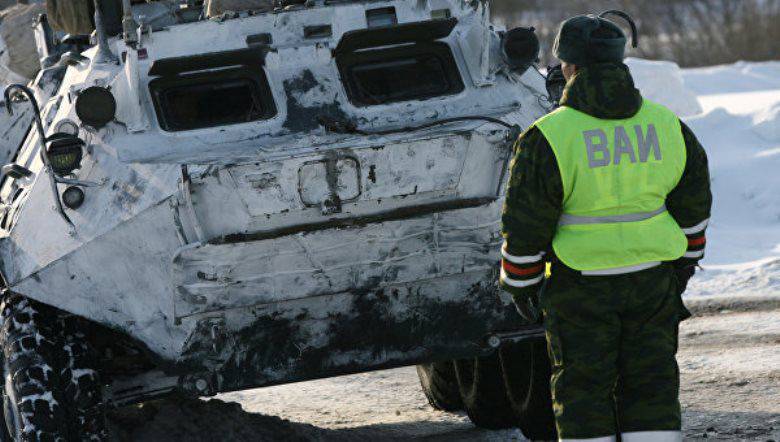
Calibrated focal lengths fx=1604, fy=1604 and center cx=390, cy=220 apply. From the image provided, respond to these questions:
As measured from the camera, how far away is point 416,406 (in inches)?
344

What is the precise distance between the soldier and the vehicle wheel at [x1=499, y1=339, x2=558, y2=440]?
1827 mm

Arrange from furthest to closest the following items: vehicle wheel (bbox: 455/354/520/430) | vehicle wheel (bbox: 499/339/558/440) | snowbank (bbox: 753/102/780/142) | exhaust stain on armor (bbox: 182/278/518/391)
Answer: snowbank (bbox: 753/102/780/142)
vehicle wheel (bbox: 455/354/520/430)
vehicle wheel (bbox: 499/339/558/440)
exhaust stain on armor (bbox: 182/278/518/391)

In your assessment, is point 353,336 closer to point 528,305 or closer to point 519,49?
point 528,305

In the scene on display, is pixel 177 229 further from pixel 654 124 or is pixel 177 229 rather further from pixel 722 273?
pixel 722 273

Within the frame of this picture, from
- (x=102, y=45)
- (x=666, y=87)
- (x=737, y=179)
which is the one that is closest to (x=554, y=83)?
(x=102, y=45)

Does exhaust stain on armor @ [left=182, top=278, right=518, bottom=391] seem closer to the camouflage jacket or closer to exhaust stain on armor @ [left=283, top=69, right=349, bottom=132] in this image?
exhaust stain on armor @ [left=283, top=69, right=349, bottom=132]

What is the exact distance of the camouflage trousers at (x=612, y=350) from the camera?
201 inches

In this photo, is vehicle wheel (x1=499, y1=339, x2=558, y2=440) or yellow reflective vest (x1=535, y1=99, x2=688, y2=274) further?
vehicle wheel (x1=499, y1=339, x2=558, y2=440)

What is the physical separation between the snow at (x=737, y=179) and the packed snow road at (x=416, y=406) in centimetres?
61

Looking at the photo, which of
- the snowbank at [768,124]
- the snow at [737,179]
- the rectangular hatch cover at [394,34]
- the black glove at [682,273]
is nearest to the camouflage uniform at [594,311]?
the black glove at [682,273]

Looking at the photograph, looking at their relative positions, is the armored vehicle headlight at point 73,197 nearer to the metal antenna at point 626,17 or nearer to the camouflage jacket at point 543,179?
the camouflage jacket at point 543,179

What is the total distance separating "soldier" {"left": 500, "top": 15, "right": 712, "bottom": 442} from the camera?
5.07m

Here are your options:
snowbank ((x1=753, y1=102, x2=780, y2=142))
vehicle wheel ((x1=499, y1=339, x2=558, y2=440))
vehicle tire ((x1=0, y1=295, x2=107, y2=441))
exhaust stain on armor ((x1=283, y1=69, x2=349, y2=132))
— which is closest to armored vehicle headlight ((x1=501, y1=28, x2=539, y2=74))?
exhaust stain on armor ((x1=283, y1=69, x2=349, y2=132))

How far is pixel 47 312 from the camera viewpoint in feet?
20.9
